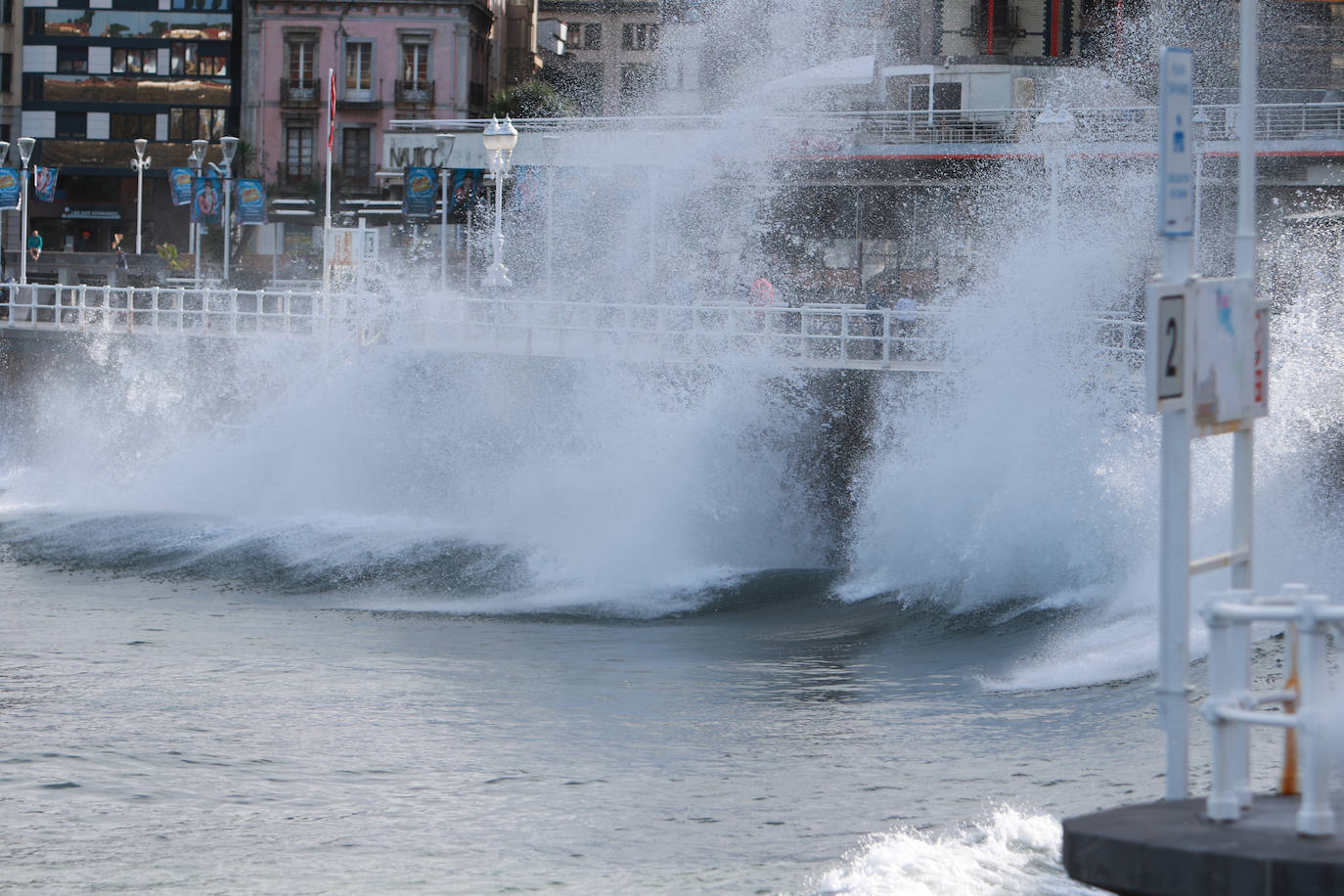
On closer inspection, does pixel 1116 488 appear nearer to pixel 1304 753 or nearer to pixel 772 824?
pixel 772 824

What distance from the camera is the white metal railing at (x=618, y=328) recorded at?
2333cm

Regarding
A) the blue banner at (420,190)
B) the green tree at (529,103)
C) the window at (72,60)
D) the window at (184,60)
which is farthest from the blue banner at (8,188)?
the window at (72,60)

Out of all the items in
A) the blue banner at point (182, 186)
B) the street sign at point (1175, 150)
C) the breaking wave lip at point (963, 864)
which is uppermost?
the blue banner at point (182, 186)

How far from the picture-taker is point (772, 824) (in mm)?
10266

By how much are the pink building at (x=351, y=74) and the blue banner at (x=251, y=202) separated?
1969 cm

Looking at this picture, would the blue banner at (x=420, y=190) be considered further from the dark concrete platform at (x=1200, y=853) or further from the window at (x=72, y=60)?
the window at (x=72, y=60)

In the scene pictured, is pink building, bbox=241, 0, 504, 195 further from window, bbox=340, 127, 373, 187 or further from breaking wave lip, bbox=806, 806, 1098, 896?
breaking wave lip, bbox=806, 806, 1098, 896

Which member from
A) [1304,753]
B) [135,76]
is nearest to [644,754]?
[1304,753]

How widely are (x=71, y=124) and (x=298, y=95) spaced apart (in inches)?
485

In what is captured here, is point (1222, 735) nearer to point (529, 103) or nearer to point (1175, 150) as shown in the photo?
point (1175, 150)

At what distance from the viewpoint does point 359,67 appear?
68.0m

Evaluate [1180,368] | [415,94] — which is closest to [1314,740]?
[1180,368]

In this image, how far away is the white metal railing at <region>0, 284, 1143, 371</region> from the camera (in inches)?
918

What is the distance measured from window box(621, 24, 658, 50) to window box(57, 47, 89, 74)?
85.3 feet
